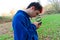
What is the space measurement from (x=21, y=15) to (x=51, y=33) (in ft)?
14.9

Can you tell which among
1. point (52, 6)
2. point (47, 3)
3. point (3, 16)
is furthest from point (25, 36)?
point (52, 6)

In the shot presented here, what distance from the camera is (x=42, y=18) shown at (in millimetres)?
9898

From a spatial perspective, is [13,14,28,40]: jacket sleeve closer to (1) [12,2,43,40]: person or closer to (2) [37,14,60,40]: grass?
(1) [12,2,43,40]: person

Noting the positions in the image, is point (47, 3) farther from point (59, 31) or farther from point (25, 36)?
point (25, 36)

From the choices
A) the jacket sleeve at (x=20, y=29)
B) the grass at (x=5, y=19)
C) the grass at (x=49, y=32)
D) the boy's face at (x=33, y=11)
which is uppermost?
the boy's face at (x=33, y=11)

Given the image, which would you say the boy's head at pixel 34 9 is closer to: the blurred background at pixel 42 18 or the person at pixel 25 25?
the person at pixel 25 25

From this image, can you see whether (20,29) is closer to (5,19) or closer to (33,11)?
(33,11)

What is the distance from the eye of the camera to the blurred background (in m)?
7.11

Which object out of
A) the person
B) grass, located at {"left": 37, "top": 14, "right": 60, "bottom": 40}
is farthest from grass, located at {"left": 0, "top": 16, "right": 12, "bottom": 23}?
the person

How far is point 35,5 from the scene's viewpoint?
2.75 metres

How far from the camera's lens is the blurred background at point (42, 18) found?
7113 mm

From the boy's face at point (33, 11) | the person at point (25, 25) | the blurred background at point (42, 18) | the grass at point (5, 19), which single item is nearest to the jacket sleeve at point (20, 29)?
the person at point (25, 25)

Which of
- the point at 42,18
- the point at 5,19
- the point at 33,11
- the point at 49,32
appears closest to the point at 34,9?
the point at 33,11

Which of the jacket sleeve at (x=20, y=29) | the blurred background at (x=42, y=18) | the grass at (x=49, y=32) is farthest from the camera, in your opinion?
the blurred background at (x=42, y=18)
